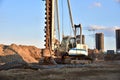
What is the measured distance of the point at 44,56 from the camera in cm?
3681

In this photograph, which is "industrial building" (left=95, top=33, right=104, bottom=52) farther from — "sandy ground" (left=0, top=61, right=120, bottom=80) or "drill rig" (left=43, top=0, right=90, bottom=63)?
"sandy ground" (left=0, top=61, right=120, bottom=80)

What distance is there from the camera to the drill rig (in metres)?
37.9

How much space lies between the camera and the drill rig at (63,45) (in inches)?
1494

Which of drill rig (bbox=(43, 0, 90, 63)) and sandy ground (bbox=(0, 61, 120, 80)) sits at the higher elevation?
drill rig (bbox=(43, 0, 90, 63))

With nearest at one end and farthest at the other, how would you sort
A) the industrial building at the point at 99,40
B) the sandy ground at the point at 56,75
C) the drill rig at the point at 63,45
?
the sandy ground at the point at 56,75, the drill rig at the point at 63,45, the industrial building at the point at 99,40

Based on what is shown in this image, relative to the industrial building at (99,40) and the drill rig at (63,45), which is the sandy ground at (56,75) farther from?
the industrial building at (99,40)

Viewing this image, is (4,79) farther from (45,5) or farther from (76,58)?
(76,58)

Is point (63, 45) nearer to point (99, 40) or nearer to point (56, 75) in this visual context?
point (56, 75)

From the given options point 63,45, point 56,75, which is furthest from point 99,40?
point 56,75

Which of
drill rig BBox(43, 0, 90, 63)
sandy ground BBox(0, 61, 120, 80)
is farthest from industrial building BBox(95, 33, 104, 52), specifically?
sandy ground BBox(0, 61, 120, 80)

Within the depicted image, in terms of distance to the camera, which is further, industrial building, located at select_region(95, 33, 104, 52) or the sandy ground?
industrial building, located at select_region(95, 33, 104, 52)

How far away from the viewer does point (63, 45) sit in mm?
42438

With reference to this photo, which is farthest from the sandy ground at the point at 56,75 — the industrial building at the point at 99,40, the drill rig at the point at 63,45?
the industrial building at the point at 99,40

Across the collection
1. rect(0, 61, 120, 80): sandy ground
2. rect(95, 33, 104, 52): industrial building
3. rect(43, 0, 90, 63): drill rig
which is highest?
rect(95, 33, 104, 52): industrial building
